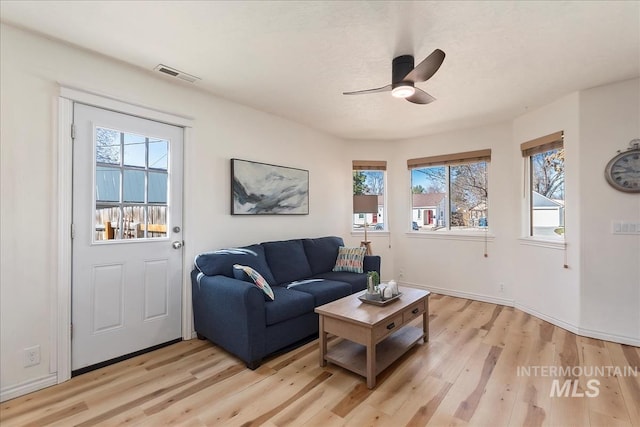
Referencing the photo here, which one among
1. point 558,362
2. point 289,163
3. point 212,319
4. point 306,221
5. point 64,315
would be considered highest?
point 289,163

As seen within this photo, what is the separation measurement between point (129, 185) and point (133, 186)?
32mm

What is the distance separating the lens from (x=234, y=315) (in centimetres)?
244

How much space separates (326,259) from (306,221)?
65 cm

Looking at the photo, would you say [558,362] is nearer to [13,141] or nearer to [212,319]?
[212,319]

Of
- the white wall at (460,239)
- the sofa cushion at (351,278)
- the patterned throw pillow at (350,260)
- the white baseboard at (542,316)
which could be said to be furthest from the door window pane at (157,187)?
the white baseboard at (542,316)

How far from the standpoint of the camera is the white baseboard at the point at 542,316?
2.88m

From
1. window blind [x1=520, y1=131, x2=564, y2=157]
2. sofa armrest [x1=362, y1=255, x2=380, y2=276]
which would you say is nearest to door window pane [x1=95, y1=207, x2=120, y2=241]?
sofa armrest [x1=362, y1=255, x2=380, y2=276]

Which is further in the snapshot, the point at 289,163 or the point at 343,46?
the point at 289,163

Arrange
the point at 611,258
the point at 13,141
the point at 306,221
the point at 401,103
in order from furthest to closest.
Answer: the point at 306,221 < the point at 401,103 < the point at 611,258 < the point at 13,141

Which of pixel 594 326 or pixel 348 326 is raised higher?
pixel 348 326

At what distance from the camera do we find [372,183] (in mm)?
5094

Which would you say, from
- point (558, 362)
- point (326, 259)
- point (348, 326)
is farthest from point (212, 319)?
point (558, 362)

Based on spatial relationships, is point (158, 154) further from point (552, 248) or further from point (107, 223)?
point (552, 248)

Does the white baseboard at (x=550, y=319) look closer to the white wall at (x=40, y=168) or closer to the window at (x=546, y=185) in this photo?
the window at (x=546, y=185)
